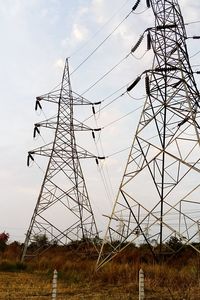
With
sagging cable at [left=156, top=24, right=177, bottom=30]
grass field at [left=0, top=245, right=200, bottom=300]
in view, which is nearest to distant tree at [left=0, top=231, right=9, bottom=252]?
grass field at [left=0, top=245, right=200, bottom=300]

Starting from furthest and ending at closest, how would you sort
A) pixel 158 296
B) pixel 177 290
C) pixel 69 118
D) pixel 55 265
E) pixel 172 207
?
pixel 69 118
pixel 55 265
pixel 172 207
pixel 177 290
pixel 158 296

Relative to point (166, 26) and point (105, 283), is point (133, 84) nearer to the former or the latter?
point (166, 26)

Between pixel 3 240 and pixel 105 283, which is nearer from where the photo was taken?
pixel 105 283

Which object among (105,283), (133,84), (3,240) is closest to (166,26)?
(133,84)

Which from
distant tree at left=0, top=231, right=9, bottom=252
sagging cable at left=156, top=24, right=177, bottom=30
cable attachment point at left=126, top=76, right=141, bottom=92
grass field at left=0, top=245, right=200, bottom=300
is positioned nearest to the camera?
grass field at left=0, top=245, right=200, bottom=300

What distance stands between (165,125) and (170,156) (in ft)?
8.89

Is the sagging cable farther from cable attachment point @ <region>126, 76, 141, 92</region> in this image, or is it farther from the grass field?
the grass field

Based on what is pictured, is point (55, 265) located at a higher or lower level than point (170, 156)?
lower

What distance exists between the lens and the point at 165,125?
1825 centimetres

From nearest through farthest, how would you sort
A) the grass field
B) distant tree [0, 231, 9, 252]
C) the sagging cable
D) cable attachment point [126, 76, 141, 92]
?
the grass field < cable attachment point [126, 76, 141, 92] < the sagging cable < distant tree [0, 231, 9, 252]

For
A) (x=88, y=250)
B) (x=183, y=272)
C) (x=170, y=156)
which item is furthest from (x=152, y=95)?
(x=88, y=250)

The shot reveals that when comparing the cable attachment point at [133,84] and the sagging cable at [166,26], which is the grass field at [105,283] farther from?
the sagging cable at [166,26]

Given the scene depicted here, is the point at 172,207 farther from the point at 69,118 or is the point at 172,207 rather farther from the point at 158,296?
the point at 69,118

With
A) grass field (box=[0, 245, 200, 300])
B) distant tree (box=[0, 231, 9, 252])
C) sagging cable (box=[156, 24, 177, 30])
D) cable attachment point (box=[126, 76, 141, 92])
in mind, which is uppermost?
sagging cable (box=[156, 24, 177, 30])
